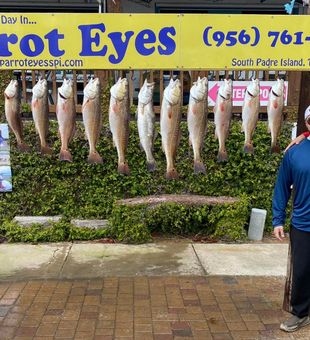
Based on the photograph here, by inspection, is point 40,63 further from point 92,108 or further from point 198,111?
point 198,111

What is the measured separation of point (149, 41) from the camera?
4.15 metres

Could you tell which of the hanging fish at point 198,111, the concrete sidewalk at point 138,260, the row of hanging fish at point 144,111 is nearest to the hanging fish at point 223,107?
the row of hanging fish at point 144,111

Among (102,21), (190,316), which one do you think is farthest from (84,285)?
(102,21)

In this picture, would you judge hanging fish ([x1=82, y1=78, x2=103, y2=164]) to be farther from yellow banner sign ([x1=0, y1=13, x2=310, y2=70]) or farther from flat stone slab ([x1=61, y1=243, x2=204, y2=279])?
flat stone slab ([x1=61, y1=243, x2=204, y2=279])

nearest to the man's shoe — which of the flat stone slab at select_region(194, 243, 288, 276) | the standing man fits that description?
the standing man

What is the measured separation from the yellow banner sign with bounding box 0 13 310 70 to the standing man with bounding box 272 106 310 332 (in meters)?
0.98

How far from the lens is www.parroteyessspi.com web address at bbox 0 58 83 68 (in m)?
4.12

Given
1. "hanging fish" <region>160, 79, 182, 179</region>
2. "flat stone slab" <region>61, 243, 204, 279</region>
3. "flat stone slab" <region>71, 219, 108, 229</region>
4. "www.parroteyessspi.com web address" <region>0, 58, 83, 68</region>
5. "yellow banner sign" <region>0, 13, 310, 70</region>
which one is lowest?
"flat stone slab" <region>61, 243, 204, 279</region>

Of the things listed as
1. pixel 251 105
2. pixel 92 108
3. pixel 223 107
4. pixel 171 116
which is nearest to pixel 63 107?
pixel 92 108

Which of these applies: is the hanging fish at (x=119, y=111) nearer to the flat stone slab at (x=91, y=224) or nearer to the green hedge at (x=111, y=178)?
the green hedge at (x=111, y=178)

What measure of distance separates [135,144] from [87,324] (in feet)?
9.47

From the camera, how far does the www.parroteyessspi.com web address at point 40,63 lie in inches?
162

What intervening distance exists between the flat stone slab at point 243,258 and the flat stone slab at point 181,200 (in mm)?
587

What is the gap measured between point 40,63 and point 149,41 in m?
1.03
